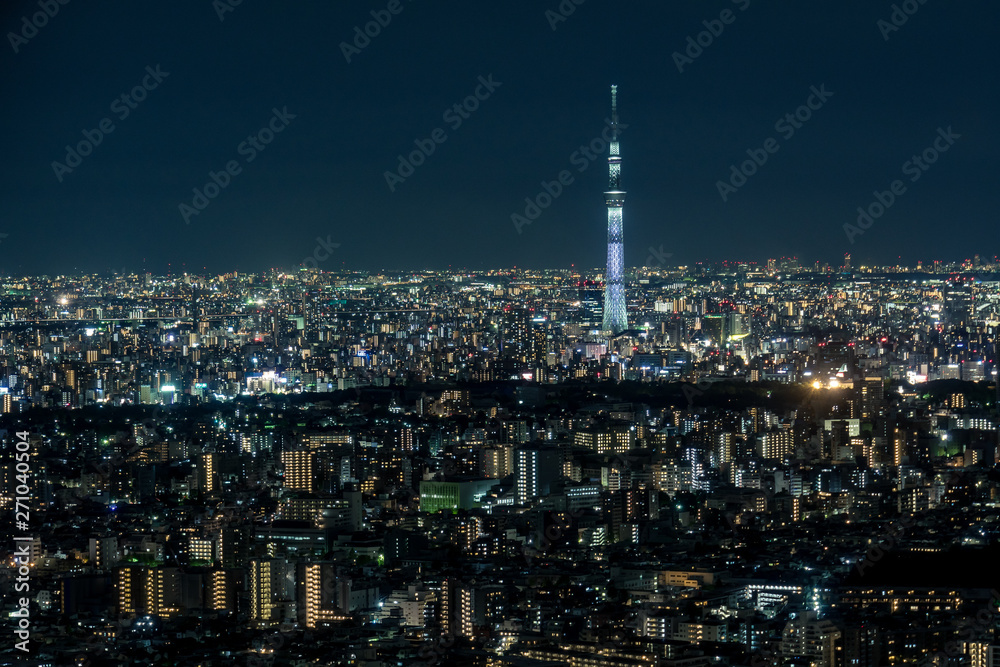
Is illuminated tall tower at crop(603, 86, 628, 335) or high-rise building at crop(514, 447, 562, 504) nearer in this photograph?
high-rise building at crop(514, 447, 562, 504)

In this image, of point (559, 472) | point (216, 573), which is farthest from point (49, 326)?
point (216, 573)

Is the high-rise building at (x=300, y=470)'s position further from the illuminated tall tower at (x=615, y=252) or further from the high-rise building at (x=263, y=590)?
the illuminated tall tower at (x=615, y=252)

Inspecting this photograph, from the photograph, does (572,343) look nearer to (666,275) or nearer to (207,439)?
(666,275)

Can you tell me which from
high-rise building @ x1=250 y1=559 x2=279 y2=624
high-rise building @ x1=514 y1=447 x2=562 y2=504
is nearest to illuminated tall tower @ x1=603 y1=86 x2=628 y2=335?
high-rise building @ x1=514 y1=447 x2=562 y2=504

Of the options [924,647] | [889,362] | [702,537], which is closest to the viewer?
[924,647]

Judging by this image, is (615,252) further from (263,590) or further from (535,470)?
(263,590)

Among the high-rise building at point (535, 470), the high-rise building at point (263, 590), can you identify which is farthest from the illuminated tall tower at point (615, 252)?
the high-rise building at point (263, 590)

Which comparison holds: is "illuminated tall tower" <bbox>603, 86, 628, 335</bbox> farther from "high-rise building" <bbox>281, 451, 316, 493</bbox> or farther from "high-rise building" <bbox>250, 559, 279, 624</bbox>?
"high-rise building" <bbox>250, 559, 279, 624</bbox>

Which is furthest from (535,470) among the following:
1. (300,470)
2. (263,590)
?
(263,590)
